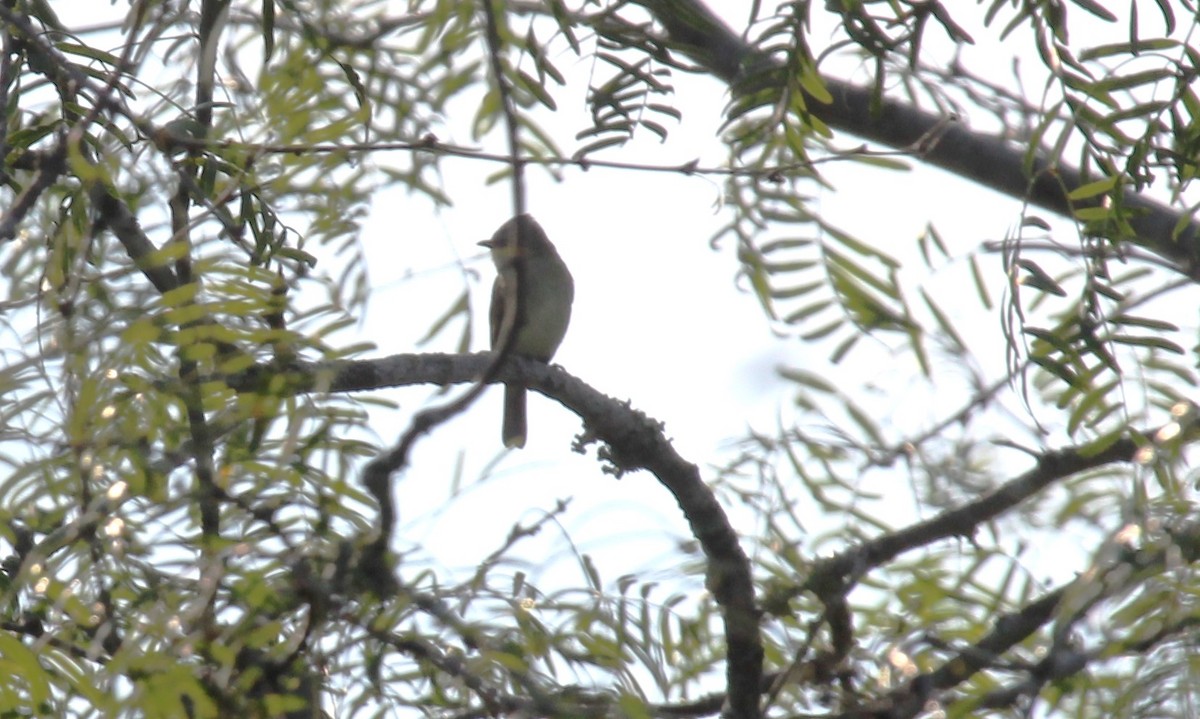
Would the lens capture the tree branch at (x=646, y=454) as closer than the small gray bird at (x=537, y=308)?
Yes

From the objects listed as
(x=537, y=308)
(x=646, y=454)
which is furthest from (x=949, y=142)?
(x=537, y=308)

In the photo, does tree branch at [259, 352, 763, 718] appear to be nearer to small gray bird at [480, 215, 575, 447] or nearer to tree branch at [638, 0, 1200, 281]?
tree branch at [638, 0, 1200, 281]

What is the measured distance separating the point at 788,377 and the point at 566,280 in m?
4.99

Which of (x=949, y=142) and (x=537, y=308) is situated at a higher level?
(x=537, y=308)

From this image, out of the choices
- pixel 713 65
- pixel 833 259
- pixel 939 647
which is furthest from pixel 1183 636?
pixel 713 65

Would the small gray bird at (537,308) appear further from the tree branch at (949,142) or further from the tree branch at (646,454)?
the tree branch at (646,454)

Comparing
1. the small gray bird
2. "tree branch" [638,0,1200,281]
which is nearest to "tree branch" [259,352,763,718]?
"tree branch" [638,0,1200,281]

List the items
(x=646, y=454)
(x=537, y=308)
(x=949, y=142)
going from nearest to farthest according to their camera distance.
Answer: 1. (x=646, y=454)
2. (x=949, y=142)
3. (x=537, y=308)

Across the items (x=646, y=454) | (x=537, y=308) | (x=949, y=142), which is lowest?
(x=646, y=454)

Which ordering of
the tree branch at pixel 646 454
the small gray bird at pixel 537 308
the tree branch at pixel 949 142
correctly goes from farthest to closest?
the small gray bird at pixel 537 308
the tree branch at pixel 949 142
the tree branch at pixel 646 454

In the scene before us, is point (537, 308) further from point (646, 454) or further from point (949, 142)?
point (646, 454)

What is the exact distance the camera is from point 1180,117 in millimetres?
2941

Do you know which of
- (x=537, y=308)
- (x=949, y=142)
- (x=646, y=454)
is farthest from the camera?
(x=537, y=308)

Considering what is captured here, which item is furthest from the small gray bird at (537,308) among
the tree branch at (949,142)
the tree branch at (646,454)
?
the tree branch at (646,454)
